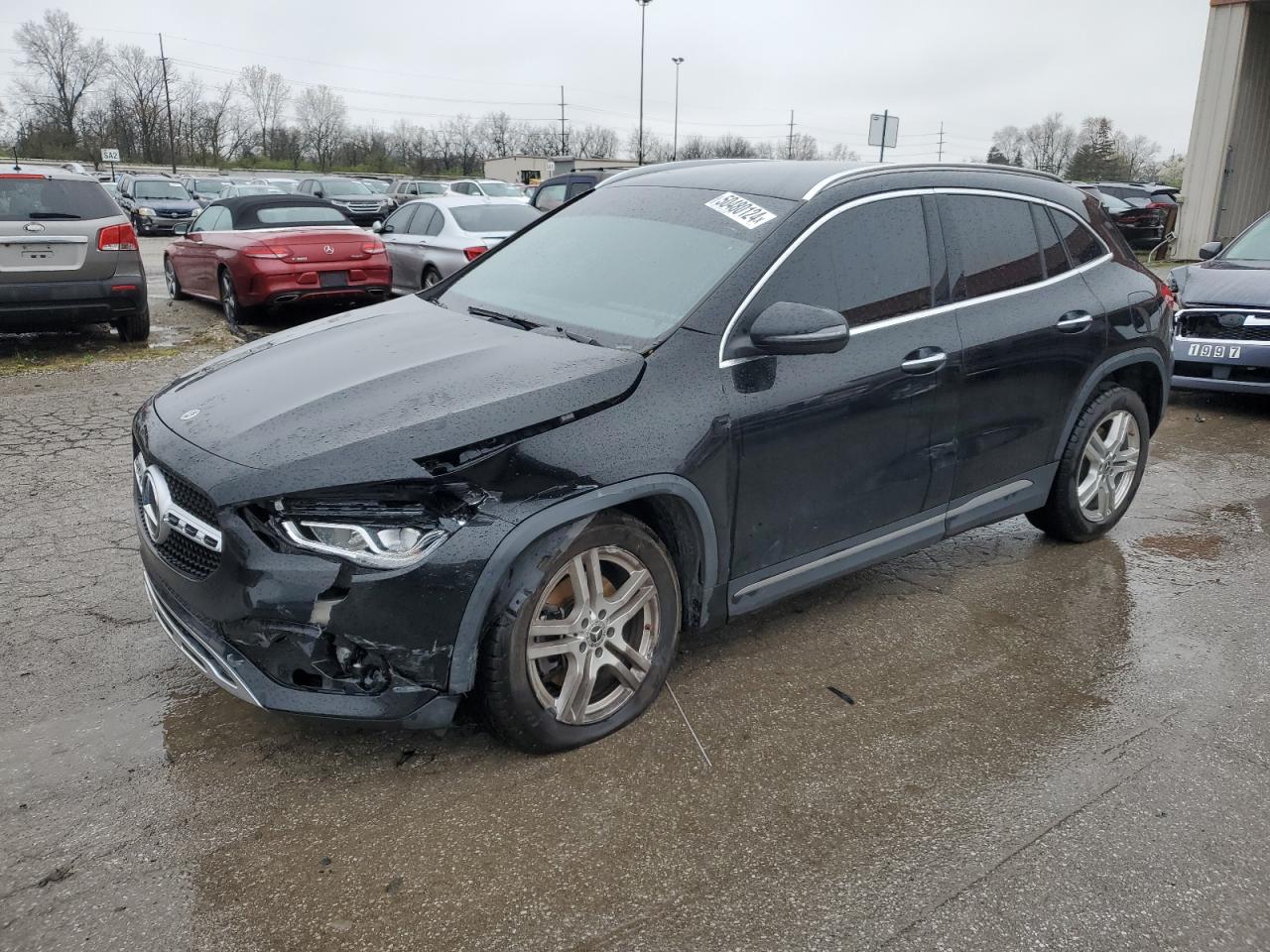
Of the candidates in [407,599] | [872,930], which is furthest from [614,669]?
[872,930]

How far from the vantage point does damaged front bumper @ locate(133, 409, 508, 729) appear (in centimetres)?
259

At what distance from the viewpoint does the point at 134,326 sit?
9.84m

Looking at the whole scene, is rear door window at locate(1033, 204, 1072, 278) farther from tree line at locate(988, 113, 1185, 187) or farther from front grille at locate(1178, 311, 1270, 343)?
tree line at locate(988, 113, 1185, 187)

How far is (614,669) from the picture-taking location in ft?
10.2

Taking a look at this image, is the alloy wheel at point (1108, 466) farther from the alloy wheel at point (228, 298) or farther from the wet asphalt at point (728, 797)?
the alloy wheel at point (228, 298)

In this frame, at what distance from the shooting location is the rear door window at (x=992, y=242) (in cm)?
397

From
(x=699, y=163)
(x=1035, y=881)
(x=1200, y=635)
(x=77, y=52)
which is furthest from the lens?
(x=77, y=52)

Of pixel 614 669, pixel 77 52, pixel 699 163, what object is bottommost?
pixel 614 669

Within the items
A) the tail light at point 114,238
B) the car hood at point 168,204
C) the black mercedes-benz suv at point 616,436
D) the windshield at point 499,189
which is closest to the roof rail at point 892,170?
the black mercedes-benz suv at point 616,436

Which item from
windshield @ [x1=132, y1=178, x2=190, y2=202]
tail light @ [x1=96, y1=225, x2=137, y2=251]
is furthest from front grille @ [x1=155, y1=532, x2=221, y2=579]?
windshield @ [x1=132, y1=178, x2=190, y2=202]

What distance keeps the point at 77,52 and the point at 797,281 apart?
100 m

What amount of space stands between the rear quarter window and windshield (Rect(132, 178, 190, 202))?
80.3ft

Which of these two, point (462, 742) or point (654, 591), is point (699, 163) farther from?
point (462, 742)

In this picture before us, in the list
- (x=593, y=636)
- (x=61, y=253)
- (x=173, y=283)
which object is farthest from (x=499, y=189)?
(x=593, y=636)
